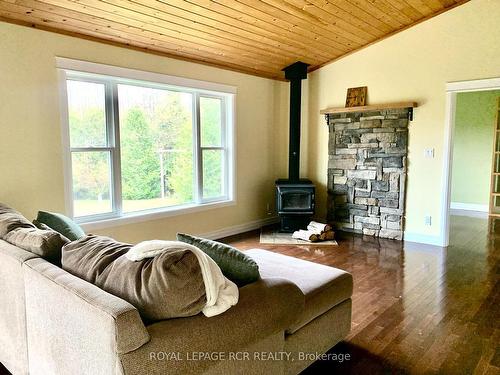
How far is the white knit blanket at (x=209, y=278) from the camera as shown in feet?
4.66

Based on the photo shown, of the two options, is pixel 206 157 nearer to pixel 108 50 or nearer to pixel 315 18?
pixel 108 50

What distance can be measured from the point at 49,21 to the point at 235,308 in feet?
10.4

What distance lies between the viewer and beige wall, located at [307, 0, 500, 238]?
4531 millimetres

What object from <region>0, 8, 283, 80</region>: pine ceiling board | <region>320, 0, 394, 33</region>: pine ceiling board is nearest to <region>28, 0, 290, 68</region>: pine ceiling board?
<region>0, 8, 283, 80</region>: pine ceiling board

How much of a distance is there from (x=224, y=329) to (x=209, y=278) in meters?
0.21

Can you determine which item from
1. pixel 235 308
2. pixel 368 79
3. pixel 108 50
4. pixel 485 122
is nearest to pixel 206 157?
pixel 108 50

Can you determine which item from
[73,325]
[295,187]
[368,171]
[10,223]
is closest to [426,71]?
[368,171]

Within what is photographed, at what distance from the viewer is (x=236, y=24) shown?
13.2 feet

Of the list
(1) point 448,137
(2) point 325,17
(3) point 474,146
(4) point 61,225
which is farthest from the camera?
(3) point 474,146

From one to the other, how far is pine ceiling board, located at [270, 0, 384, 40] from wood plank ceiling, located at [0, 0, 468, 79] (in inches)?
0.4

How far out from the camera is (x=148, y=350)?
1.26 meters

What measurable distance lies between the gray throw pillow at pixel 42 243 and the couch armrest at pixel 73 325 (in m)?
0.09

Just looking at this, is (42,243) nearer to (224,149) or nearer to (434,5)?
(224,149)

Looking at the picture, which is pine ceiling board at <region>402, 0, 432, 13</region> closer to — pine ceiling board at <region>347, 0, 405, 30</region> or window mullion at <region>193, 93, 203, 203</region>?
pine ceiling board at <region>347, 0, 405, 30</region>
